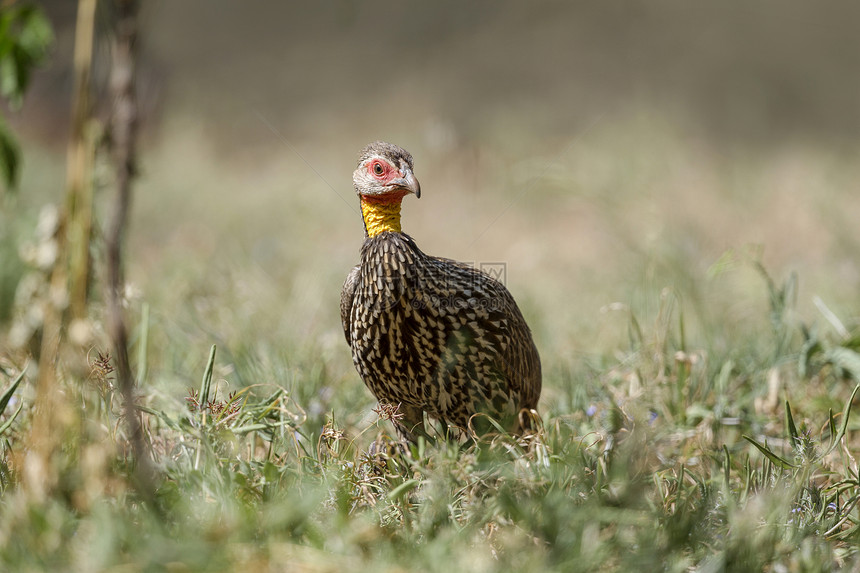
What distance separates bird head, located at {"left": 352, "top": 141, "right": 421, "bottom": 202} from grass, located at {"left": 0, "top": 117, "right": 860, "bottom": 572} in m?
0.83

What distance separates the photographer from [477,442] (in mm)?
2635

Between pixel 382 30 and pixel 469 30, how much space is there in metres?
1.29

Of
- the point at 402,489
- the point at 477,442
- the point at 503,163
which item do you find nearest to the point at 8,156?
the point at 402,489

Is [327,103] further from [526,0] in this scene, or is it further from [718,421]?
[718,421]

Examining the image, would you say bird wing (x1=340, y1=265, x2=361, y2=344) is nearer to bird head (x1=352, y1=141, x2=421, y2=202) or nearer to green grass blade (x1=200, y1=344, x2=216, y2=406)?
bird head (x1=352, y1=141, x2=421, y2=202)

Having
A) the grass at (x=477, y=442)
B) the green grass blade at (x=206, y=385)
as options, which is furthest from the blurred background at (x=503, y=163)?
Result: the green grass blade at (x=206, y=385)

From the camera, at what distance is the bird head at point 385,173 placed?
2799 millimetres

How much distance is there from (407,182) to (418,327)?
1.72 ft

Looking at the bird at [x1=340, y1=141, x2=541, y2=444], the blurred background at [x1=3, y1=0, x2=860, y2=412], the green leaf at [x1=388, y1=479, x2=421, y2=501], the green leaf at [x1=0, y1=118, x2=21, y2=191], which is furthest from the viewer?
the blurred background at [x1=3, y1=0, x2=860, y2=412]

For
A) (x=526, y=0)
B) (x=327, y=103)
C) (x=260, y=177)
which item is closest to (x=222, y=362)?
(x=260, y=177)

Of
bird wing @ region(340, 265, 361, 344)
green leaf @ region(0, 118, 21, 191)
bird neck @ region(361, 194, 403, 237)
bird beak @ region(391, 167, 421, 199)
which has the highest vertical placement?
green leaf @ region(0, 118, 21, 191)

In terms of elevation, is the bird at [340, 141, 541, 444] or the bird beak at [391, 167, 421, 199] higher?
the bird beak at [391, 167, 421, 199]

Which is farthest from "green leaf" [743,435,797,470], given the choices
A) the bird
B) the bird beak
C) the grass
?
the bird beak

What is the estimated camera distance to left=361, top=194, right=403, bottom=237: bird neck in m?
2.90
